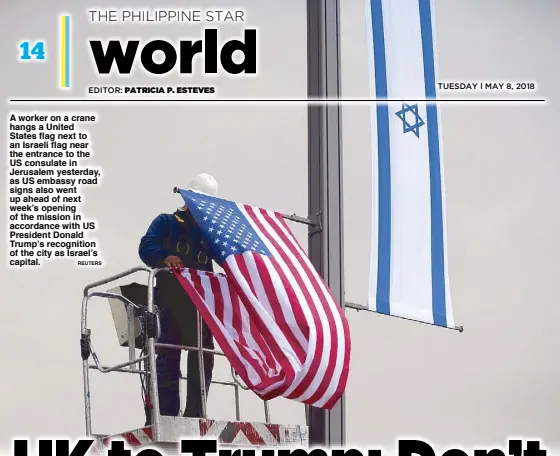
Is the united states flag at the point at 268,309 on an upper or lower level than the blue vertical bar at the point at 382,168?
lower

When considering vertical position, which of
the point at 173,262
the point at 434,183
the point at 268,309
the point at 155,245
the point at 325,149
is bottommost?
the point at 268,309

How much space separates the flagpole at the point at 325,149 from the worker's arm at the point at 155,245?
923 mm

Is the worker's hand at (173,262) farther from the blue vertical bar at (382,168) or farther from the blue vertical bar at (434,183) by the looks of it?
the blue vertical bar at (434,183)

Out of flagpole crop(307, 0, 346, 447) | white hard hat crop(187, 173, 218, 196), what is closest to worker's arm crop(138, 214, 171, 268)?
white hard hat crop(187, 173, 218, 196)

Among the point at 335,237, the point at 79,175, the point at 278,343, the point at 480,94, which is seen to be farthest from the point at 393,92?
the point at 480,94

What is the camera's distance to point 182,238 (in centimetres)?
798

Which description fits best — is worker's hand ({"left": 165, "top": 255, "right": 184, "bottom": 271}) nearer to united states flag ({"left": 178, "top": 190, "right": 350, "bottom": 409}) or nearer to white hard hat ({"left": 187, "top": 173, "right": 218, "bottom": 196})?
united states flag ({"left": 178, "top": 190, "right": 350, "bottom": 409})

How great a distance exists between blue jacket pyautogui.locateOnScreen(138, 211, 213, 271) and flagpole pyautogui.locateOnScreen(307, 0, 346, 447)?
2.57ft

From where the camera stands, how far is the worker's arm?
303 inches

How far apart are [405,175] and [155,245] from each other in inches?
62.9

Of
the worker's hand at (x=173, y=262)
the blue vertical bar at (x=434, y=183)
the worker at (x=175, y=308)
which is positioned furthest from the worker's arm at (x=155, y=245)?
the blue vertical bar at (x=434, y=183)

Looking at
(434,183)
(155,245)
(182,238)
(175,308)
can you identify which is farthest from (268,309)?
(434,183)

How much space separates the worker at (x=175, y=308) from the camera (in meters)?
7.72

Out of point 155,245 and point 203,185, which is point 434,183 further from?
point 155,245
